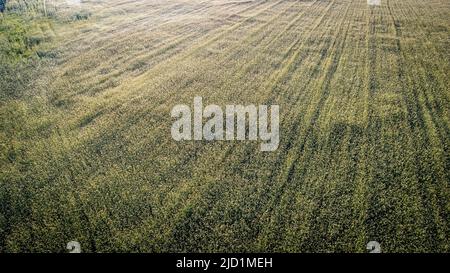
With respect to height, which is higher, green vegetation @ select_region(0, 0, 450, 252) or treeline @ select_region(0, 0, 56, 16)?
treeline @ select_region(0, 0, 56, 16)

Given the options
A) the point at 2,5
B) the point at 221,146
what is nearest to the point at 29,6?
the point at 2,5

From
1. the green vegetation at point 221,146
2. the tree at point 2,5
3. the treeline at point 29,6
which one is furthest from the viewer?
the tree at point 2,5

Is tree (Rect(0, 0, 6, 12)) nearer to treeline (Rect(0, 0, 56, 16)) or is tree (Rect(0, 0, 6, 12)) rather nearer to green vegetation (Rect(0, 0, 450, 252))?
treeline (Rect(0, 0, 56, 16))

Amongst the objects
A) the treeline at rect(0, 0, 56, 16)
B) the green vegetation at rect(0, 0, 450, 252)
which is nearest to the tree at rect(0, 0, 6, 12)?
the treeline at rect(0, 0, 56, 16)

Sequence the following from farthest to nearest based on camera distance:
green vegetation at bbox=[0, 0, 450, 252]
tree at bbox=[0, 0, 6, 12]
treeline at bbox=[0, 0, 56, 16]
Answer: tree at bbox=[0, 0, 6, 12] < treeline at bbox=[0, 0, 56, 16] < green vegetation at bbox=[0, 0, 450, 252]

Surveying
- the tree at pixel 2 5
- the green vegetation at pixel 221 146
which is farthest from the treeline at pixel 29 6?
the green vegetation at pixel 221 146

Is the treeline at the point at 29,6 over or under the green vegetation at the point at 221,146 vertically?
over

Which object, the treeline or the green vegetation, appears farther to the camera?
the treeline

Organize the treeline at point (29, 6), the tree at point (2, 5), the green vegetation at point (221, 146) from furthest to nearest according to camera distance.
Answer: the tree at point (2, 5), the treeline at point (29, 6), the green vegetation at point (221, 146)

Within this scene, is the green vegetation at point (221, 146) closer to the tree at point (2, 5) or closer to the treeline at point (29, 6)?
the treeline at point (29, 6)

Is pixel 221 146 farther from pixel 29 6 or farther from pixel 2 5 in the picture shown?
pixel 2 5
